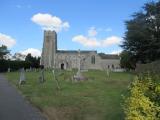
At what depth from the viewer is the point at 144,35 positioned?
69.8 meters

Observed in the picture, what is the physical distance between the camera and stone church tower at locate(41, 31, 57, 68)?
15985cm

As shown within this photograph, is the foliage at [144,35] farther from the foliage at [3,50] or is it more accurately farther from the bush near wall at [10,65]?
the foliage at [3,50]

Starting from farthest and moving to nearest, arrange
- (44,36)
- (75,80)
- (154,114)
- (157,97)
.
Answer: (44,36) < (75,80) < (157,97) < (154,114)

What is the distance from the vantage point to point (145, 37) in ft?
229

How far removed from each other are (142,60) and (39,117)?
58951 millimetres

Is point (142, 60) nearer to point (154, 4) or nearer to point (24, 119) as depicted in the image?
point (154, 4)

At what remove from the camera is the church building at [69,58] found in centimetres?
16375

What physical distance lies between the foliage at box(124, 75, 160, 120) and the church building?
485 feet

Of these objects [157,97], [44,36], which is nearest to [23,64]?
[44,36]

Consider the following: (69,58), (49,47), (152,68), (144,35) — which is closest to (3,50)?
(49,47)

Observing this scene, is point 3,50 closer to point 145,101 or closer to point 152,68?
point 152,68

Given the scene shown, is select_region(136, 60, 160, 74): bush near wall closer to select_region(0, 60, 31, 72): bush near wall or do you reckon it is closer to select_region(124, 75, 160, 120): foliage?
select_region(124, 75, 160, 120): foliage

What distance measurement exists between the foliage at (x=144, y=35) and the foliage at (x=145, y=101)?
2306 inches

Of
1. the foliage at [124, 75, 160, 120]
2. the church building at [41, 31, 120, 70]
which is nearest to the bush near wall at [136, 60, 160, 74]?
the foliage at [124, 75, 160, 120]
